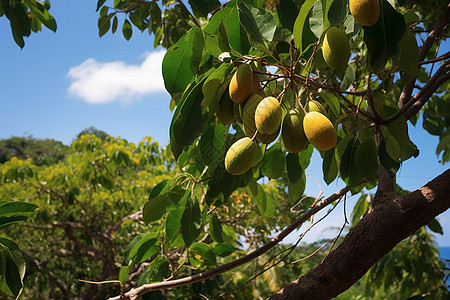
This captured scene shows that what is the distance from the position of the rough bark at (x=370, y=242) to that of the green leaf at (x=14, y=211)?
59 cm

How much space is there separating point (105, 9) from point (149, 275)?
4.04ft

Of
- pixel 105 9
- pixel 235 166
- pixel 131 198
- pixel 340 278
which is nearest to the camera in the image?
pixel 235 166

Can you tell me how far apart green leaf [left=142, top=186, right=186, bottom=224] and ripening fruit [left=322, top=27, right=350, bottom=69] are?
1.76 ft

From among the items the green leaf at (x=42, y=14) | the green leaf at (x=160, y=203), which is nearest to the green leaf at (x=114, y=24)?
the green leaf at (x=42, y=14)

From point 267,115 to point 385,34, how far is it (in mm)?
218

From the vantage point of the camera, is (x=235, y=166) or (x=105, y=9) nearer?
(x=235, y=166)

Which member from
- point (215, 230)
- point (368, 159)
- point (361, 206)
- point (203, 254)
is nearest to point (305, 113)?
point (368, 159)

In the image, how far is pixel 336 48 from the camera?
1.98ft

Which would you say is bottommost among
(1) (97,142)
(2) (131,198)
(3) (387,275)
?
(3) (387,275)

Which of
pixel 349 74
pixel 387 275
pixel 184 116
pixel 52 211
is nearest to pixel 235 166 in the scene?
pixel 184 116

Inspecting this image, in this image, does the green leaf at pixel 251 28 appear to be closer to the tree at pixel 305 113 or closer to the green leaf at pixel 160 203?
the tree at pixel 305 113

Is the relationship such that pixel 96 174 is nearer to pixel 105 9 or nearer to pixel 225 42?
pixel 105 9

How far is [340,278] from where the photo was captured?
838mm

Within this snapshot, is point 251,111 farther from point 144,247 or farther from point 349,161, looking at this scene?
point 144,247
